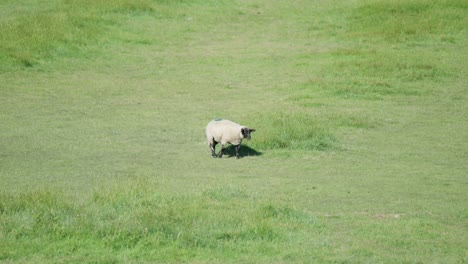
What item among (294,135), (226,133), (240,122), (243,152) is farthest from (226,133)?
(240,122)

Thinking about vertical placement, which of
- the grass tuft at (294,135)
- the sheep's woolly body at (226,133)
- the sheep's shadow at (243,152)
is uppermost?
the sheep's woolly body at (226,133)

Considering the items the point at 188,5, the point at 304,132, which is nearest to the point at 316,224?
the point at 304,132

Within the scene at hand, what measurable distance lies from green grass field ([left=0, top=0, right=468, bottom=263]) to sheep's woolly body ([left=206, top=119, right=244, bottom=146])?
0.40 meters

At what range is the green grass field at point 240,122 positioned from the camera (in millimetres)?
9406

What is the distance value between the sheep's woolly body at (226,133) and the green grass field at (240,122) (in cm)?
40

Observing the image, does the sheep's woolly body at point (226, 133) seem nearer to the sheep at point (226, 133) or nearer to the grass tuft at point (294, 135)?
the sheep at point (226, 133)

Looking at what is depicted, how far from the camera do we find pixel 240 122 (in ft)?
55.9

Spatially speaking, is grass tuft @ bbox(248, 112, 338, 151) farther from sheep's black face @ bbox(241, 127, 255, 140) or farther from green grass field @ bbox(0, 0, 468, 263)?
sheep's black face @ bbox(241, 127, 255, 140)

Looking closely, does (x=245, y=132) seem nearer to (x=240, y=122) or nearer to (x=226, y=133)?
(x=226, y=133)

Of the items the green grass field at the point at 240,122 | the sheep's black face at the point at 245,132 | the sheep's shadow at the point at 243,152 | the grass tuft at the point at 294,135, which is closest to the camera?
the green grass field at the point at 240,122

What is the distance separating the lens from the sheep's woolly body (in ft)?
46.5

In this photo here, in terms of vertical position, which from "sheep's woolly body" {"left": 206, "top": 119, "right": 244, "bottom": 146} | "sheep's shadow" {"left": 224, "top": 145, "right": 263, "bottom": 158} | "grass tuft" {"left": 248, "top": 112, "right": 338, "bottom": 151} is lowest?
"sheep's shadow" {"left": 224, "top": 145, "right": 263, "bottom": 158}

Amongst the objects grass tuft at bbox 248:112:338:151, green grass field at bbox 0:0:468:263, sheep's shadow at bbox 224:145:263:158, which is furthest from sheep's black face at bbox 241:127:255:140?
grass tuft at bbox 248:112:338:151

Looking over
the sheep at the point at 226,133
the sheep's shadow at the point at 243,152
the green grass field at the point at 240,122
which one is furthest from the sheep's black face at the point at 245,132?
the sheep's shadow at the point at 243,152
